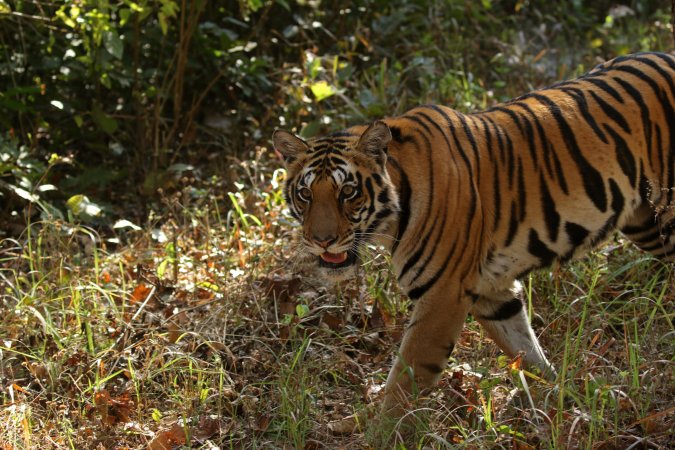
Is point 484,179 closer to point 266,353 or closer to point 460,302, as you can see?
point 460,302

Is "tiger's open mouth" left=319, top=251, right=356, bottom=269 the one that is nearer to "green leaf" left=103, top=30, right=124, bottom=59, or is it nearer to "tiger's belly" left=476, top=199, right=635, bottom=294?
"tiger's belly" left=476, top=199, right=635, bottom=294

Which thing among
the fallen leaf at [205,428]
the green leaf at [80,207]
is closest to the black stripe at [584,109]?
the fallen leaf at [205,428]

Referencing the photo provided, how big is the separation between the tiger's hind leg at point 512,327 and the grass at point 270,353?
103mm

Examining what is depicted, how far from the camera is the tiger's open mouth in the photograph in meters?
4.14

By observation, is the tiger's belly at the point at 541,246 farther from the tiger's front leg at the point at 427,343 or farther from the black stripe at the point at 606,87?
the black stripe at the point at 606,87

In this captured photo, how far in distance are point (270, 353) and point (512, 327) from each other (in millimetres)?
1187

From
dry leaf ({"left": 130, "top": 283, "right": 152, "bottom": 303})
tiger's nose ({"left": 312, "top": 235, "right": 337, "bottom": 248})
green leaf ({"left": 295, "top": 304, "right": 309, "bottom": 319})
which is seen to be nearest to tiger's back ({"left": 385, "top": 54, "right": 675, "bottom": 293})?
tiger's nose ({"left": 312, "top": 235, "right": 337, "bottom": 248})

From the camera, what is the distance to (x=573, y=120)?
4.44m

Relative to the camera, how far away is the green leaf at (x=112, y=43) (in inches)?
228

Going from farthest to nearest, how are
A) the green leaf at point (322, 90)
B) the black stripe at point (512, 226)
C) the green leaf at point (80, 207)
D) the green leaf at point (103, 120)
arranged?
the green leaf at point (322, 90) < the green leaf at point (103, 120) < the green leaf at point (80, 207) < the black stripe at point (512, 226)

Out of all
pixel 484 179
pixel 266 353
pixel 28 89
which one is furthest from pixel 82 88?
pixel 484 179

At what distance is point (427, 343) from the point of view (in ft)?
13.4

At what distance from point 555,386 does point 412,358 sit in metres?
0.61

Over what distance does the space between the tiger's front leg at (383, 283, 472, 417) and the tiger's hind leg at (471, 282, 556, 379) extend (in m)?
0.47
